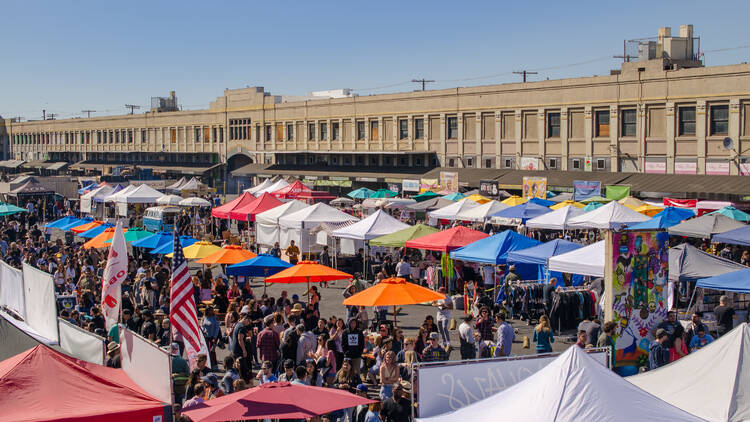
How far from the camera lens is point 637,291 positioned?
14.8 metres

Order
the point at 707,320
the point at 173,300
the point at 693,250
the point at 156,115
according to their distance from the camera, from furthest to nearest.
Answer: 1. the point at 156,115
2. the point at 693,250
3. the point at 707,320
4. the point at 173,300

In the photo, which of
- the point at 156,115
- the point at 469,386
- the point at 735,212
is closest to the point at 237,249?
the point at 469,386

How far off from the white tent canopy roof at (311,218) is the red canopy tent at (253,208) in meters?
3.78

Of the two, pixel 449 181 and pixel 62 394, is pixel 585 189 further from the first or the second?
pixel 62 394

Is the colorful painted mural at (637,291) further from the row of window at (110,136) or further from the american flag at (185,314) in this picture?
the row of window at (110,136)

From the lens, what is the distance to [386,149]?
6138 cm

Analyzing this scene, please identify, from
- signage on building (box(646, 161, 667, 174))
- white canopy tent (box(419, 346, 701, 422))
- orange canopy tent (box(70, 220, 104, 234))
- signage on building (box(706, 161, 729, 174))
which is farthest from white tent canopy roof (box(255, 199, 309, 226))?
signage on building (box(706, 161, 729, 174))

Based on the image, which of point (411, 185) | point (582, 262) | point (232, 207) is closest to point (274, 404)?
point (582, 262)

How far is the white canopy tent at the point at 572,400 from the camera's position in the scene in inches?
310

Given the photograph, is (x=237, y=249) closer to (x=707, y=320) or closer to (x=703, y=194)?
(x=707, y=320)

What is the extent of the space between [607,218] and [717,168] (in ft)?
58.6

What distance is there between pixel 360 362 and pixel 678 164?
110ft

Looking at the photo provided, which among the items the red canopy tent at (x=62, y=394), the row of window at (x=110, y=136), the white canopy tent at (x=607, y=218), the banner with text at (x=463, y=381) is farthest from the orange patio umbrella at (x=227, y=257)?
the row of window at (x=110, y=136)

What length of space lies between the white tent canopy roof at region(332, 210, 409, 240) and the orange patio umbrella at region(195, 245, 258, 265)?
5003 mm
